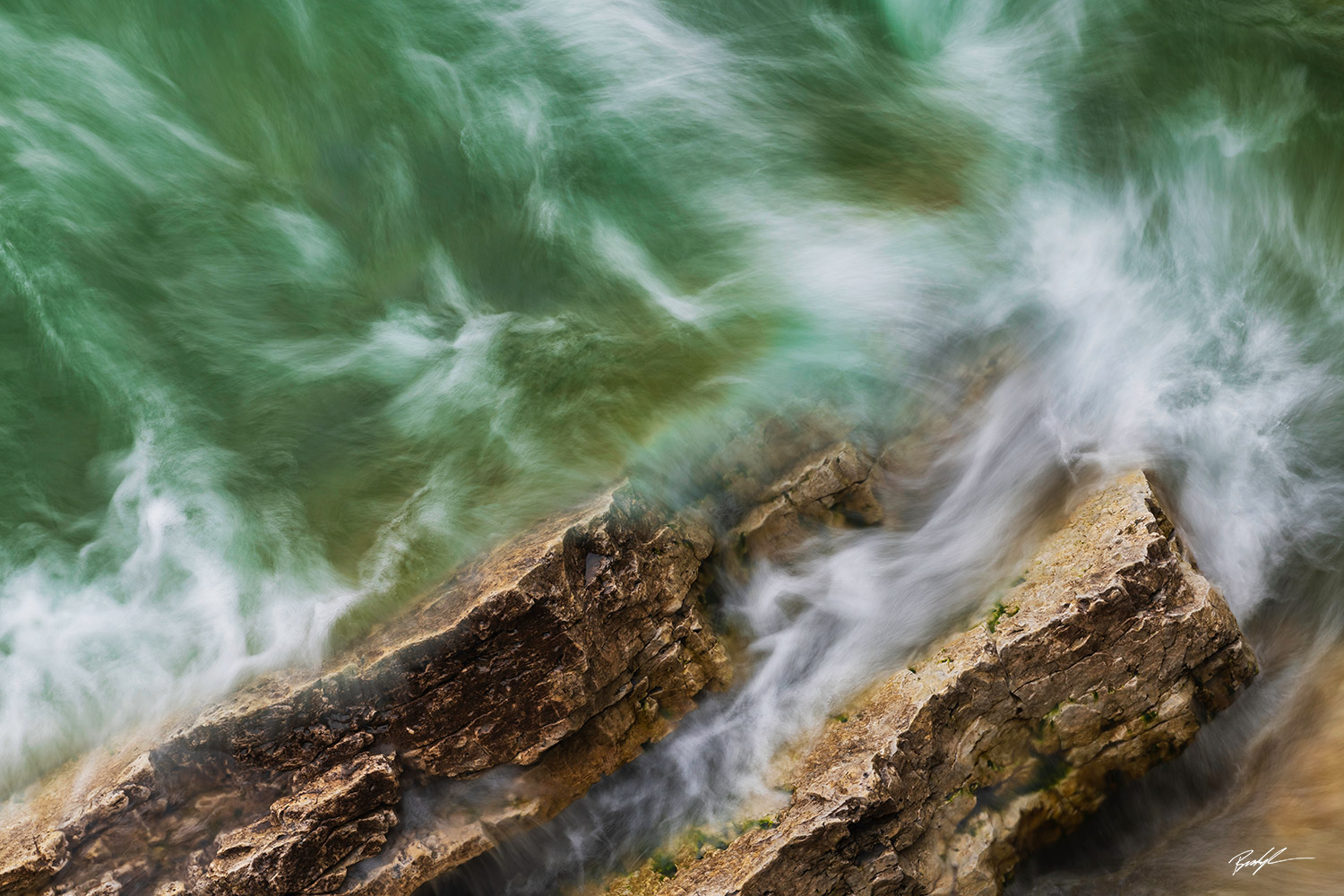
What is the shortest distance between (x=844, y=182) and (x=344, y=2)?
3.79 metres

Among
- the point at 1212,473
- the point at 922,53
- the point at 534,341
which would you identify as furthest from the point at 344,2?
the point at 1212,473

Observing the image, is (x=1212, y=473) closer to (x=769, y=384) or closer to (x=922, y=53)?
(x=769, y=384)

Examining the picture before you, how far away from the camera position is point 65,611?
5.17m

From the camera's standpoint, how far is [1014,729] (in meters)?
4.77

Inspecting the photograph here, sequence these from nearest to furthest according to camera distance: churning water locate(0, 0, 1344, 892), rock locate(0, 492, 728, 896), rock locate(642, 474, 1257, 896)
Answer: rock locate(0, 492, 728, 896), rock locate(642, 474, 1257, 896), churning water locate(0, 0, 1344, 892)

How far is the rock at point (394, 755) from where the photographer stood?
428 cm

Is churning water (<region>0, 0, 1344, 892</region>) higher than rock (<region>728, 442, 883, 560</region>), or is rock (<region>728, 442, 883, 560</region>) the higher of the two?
churning water (<region>0, 0, 1344, 892</region>)

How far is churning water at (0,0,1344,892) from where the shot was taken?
5180 mm

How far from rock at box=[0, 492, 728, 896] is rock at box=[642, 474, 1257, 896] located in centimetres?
104
